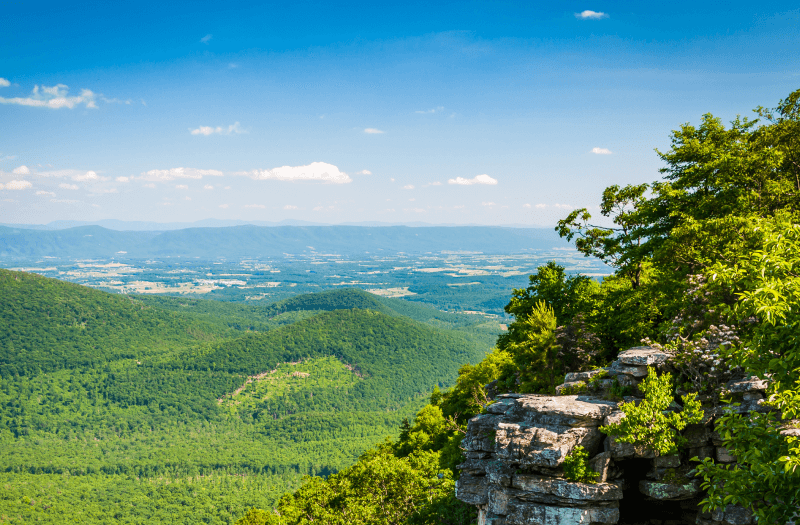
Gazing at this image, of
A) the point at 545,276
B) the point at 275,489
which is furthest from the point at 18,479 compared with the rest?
the point at 545,276

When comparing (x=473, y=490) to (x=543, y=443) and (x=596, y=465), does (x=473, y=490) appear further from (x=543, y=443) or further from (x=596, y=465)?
(x=596, y=465)

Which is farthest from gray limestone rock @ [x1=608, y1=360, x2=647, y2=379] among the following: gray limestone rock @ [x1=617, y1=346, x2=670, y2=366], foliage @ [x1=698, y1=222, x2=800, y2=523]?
foliage @ [x1=698, y1=222, x2=800, y2=523]

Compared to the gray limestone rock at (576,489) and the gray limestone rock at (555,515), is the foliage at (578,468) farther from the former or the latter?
the gray limestone rock at (555,515)

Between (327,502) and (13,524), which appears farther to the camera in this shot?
(13,524)

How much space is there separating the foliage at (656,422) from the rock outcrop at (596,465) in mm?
447

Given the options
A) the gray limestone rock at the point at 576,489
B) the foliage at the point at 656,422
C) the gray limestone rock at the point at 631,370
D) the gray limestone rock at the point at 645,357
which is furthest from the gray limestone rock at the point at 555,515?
the gray limestone rock at the point at 645,357

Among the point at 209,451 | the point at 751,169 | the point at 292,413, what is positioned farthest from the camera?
the point at 292,413

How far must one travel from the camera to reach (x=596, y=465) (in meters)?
17.6

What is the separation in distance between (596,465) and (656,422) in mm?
2957

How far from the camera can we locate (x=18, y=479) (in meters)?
133

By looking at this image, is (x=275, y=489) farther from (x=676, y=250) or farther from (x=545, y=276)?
(x=676, y=250)

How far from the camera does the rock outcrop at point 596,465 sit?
16797 millimetres

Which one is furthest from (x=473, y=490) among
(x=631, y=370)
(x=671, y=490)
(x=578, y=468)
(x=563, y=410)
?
(x=631, y=370)

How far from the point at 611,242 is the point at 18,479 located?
180m
